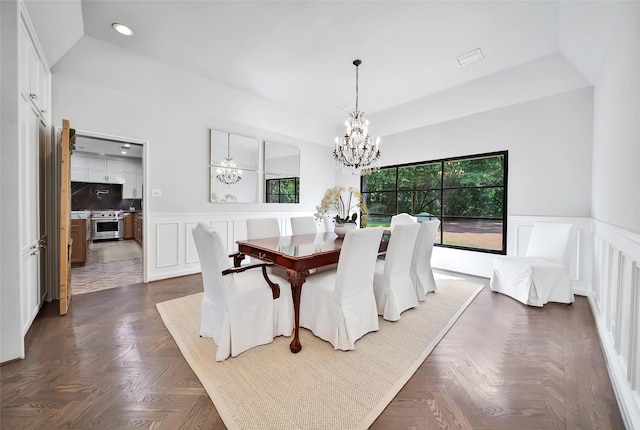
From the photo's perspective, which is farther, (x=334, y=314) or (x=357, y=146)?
(x=357, y=146)

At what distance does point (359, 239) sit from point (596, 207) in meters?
3.03

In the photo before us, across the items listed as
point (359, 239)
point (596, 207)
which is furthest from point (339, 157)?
point (596, 207)

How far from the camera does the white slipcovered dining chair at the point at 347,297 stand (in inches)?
76.8

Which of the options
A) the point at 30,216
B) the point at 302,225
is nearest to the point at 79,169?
the point at 30,216

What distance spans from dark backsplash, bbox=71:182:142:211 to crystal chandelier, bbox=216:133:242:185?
559 centimetres

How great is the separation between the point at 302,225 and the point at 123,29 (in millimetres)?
3130

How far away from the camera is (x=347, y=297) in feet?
6.64

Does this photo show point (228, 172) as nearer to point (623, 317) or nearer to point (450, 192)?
point (450, 192)

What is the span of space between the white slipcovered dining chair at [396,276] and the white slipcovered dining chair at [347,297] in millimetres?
287

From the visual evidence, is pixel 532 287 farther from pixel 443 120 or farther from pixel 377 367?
pixel 443 120

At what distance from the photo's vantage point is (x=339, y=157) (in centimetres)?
378

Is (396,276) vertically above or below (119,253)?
above

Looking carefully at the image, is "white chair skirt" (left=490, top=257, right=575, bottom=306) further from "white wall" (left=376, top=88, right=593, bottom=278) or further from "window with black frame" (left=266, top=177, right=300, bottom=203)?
"window with black frame" (left=266, top=177, right=300, bottom=203)

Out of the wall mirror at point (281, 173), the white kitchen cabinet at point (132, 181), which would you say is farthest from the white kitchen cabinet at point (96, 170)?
the wall mirror at point (281, 173)
